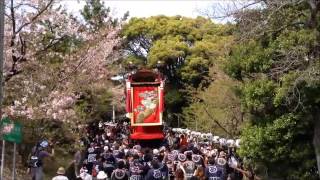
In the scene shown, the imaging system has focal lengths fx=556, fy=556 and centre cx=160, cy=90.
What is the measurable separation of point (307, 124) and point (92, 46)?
902cm

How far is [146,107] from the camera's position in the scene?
31.3m

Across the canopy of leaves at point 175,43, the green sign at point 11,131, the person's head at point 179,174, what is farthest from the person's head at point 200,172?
the canopy of leaves at point 175,43

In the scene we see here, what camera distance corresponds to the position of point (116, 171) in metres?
15.7

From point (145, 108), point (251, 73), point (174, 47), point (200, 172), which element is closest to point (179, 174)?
point (200, 172)

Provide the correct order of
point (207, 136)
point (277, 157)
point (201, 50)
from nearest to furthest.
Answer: point (277, 157)
point (207, 136)
point (201, 50)

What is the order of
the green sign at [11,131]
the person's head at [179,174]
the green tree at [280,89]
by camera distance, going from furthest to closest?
1. the person's head at [179,174]
2. the green tree at [280,89]
3. the green sign at [11,131]

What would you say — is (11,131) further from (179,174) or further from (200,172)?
(200,172)

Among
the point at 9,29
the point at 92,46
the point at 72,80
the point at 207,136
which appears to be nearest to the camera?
the point at 9,29

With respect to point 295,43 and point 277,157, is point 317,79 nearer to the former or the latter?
point 295,43

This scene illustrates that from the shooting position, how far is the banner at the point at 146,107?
31.3 m

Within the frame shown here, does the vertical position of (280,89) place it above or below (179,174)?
above

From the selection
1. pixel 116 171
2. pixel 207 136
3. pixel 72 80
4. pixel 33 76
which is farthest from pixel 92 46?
pixel 207 136

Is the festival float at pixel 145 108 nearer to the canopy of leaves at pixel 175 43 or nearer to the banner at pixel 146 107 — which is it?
the banner at pixel 146 107

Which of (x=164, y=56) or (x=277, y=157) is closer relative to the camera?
(x=277, y=157)
